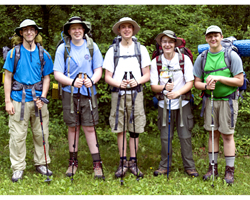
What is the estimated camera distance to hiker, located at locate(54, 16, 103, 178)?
4637 millimetres

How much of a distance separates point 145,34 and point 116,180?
3.63 metres

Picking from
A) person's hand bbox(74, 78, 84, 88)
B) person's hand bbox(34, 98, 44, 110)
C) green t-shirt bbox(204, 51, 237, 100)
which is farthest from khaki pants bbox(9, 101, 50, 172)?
green t-shirt bbox(204, 51, 237, 100)

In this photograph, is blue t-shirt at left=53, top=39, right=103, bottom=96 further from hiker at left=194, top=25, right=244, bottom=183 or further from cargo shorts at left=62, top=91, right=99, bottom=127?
hiker at left=194, top=25, right=244, bottom=183

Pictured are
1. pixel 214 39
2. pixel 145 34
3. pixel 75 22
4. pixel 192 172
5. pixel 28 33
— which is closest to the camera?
pixel 214 39

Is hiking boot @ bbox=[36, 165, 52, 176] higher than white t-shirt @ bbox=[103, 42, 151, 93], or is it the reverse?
white t-shirt @ bbox=[103, 42, 151, 93]

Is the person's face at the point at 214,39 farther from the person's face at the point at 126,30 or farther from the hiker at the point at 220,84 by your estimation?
the person's face at the point at 126,30

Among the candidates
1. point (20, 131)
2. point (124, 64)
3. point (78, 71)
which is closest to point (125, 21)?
point (124, 64)

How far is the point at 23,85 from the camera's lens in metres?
4.75

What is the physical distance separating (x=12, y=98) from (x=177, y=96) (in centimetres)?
275

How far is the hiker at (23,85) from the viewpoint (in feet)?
15.4

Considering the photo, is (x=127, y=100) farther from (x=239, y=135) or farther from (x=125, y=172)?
(x=239, y=135)

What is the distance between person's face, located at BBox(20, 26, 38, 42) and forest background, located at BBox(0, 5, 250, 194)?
2361 mm

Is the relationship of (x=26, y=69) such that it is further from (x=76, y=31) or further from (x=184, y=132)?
(x=184, y=132)

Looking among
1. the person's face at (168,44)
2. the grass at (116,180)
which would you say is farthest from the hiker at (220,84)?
the person's face at (168,44)
